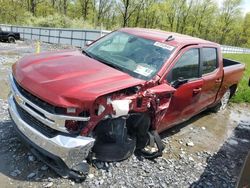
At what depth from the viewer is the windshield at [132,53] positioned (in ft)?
12.3

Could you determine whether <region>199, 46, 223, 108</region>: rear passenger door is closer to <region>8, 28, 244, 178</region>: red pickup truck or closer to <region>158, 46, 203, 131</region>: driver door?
<region>8, 28, 244, 178</region>: red pickup truck

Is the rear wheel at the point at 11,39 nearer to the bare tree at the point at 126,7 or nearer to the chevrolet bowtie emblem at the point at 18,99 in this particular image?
the chevrolet bowtie emblem at the point at 18,99

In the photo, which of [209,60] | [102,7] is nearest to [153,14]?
[102,7]

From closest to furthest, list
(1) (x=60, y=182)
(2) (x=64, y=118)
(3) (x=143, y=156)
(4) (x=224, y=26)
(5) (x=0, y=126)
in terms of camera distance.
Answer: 1. (2) (x=64, y=118)
2. (1) (x=60, y=182)
3. (3) (x=143, y=156)
4. (5) (x=0, y=126)
5. (4) (x=224, y=26)

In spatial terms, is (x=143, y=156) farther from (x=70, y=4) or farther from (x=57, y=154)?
(x=70, y=4)

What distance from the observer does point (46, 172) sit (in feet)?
10.8

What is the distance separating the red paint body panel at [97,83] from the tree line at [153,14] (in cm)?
3072

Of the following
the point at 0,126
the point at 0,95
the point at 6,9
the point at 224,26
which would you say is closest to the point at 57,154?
the point at 0,126

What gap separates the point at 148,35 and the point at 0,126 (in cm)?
281

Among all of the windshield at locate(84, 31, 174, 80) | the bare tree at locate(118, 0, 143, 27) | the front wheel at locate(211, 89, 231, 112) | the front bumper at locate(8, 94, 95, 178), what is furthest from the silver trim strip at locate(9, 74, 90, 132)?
the bare tree at locate(118, 0, 143, 27)

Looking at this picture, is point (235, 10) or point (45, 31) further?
point (235, 10)

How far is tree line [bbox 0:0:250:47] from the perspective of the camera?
42.7 meters

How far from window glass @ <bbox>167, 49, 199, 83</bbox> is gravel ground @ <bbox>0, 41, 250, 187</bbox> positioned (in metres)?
1.22

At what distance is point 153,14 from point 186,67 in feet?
160
